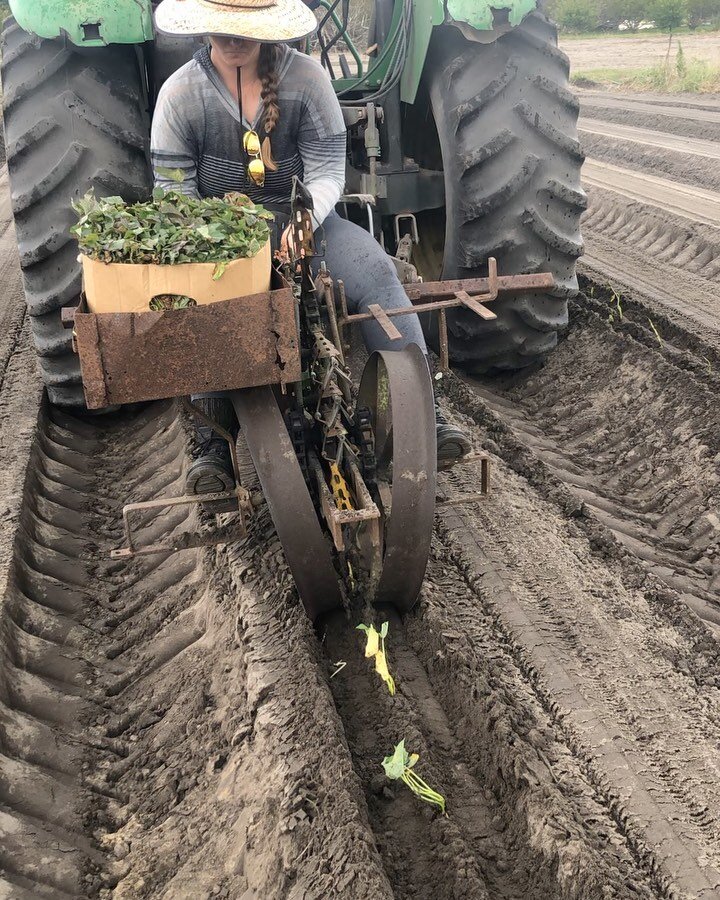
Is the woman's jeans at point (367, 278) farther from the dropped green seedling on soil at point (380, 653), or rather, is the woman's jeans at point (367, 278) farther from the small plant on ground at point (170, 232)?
the dropped green seedling on soil at point (380, 653)

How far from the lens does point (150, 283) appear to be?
2445 mm

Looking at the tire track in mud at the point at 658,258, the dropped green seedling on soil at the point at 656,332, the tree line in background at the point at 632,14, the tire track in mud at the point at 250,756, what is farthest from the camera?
the tree line in background at the point at 632,14

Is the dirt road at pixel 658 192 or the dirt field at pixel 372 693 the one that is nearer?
the dirt field at pixel 372 693

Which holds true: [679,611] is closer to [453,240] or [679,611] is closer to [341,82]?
[453,240]

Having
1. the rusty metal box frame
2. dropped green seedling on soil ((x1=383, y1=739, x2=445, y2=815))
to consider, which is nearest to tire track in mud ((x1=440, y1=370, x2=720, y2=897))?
dropped green seedling on soil ((x1=383, y1=739, x2=445, y2=815))

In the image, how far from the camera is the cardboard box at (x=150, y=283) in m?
2.42

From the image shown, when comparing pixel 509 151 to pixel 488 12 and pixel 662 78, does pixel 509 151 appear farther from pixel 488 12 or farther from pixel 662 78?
pixel 662 78

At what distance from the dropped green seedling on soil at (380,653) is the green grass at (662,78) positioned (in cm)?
1443

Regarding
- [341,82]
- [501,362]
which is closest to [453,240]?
[501,362]

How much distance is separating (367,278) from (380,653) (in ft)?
4.25

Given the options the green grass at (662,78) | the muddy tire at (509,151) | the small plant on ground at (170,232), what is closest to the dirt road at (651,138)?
the green grass at (662,78)

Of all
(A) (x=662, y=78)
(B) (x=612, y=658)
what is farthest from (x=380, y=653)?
(A) (x=662, y=78)

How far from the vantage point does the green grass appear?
15.2 meters

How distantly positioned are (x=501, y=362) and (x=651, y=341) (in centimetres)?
89
